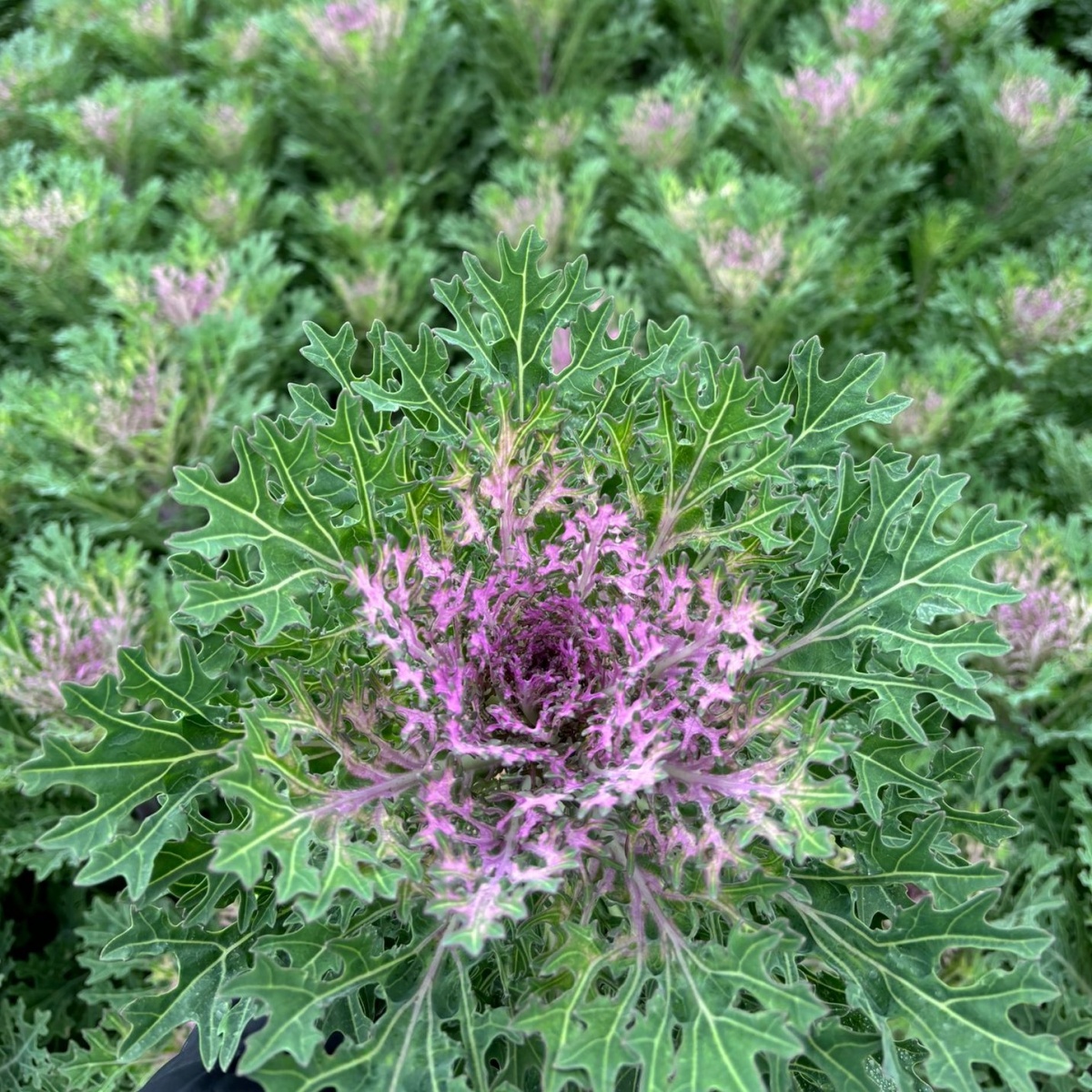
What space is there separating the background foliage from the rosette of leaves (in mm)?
532

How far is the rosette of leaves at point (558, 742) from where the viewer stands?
81 cm

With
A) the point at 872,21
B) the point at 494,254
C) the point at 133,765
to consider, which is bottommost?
the point at 133,765

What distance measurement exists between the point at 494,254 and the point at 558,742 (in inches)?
59.7

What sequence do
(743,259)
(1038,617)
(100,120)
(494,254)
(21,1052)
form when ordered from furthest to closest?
(100,120) → (494,254) → (743,259) → (1038,617) → (21,1052)

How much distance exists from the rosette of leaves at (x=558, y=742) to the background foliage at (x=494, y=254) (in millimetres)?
532

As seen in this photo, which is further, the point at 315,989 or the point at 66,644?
the point at 66,644

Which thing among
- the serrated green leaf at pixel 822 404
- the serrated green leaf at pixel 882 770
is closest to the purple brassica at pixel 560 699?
the serrated green leaf at pixel 882 770

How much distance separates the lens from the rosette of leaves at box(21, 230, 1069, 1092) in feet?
2.67

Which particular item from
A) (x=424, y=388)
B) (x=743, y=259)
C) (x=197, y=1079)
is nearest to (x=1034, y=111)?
(x=743, y=259)

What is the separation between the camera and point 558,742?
963 millimetres

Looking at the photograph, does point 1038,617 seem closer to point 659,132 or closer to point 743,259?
point 743,259

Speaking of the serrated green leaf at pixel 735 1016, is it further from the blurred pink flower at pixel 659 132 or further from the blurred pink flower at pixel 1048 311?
the blurred pink flower at pixel 659 132

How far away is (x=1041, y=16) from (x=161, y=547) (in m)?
3.35

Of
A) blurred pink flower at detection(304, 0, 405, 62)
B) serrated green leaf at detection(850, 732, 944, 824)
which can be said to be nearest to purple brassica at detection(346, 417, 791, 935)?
serrated green leaf at detection(850, 732, 944, 824)
